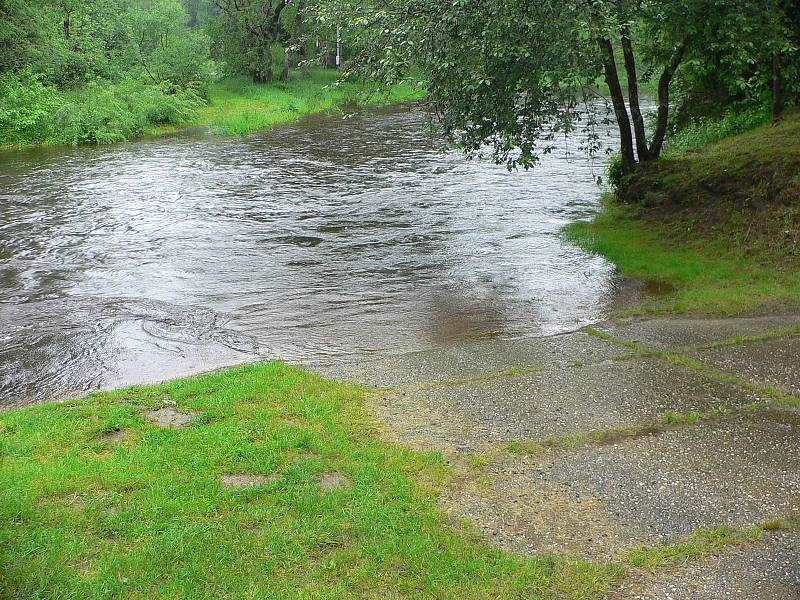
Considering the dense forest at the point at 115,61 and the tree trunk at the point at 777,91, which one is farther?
the dense forest at the point at 115,61

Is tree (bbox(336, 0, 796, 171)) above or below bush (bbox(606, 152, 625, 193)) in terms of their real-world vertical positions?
above

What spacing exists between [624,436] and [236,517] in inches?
129

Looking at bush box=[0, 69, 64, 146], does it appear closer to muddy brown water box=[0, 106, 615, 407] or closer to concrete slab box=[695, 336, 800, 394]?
muddy brown water box=[0, 106, 615, 407]

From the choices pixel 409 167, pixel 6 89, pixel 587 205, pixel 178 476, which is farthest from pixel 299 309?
pixel 6 89

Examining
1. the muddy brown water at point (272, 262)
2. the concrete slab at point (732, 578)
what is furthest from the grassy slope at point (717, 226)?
the concrete slab at point (732, 578)

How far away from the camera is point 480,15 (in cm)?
1020

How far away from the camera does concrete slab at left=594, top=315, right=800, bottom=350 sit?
8945 mm

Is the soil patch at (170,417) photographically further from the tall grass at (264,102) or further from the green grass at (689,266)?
the tall grass at (264,102)

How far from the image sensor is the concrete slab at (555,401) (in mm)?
6707

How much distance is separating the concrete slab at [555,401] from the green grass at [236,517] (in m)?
0.60

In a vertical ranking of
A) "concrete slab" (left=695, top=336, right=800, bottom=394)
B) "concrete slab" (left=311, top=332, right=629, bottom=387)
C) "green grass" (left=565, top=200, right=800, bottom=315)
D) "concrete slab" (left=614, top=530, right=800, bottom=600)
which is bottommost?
"concrete slab" (left=311, top=332, right=629, bottom=387)

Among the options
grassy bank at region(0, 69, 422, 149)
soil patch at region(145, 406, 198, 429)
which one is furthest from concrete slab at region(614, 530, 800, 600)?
grassy bank at region(0, 69, 422, 149)

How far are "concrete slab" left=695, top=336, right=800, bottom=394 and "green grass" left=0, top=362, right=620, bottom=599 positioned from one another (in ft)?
12.0

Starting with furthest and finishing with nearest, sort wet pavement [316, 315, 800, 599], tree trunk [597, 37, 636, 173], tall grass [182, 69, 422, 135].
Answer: tall grass [182, 69, 422, 135] → tree trunk [597, 37, 636, 173] → wet pavement [316, 315, 800, 599]
